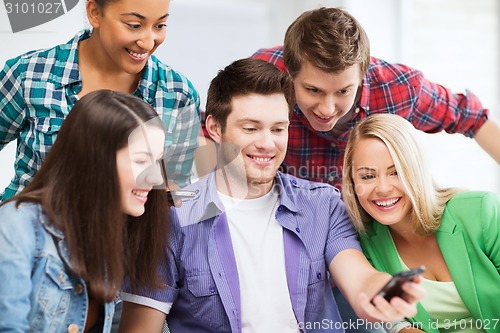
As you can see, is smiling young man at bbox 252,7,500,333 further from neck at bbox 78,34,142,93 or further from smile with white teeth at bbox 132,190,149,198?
smile with white teeth at bbox 132,190,149,198

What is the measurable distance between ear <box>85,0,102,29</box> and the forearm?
1225 mm

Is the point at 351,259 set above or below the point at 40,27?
below

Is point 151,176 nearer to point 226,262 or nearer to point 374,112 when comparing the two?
point 226,262

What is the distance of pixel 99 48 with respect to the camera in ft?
5.78

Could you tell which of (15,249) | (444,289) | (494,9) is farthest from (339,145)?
(494,9)

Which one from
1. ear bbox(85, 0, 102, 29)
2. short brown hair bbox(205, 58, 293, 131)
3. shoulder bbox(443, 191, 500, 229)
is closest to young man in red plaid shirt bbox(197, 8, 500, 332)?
short brown hair bbox(205, 58, 293, 131)

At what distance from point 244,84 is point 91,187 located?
1.77 ft

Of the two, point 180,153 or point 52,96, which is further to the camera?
point 180,153

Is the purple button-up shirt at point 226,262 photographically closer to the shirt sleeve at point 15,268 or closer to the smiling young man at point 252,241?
the smiling young man at point 252,241

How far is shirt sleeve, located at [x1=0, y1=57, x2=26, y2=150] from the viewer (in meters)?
1.74

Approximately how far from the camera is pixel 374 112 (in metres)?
2.06

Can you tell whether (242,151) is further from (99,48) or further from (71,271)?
(71,271)

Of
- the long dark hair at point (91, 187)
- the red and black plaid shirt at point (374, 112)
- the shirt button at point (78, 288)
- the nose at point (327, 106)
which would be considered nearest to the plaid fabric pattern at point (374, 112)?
the red and black plaid shirt at point (374, 112)

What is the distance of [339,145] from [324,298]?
531 mm
